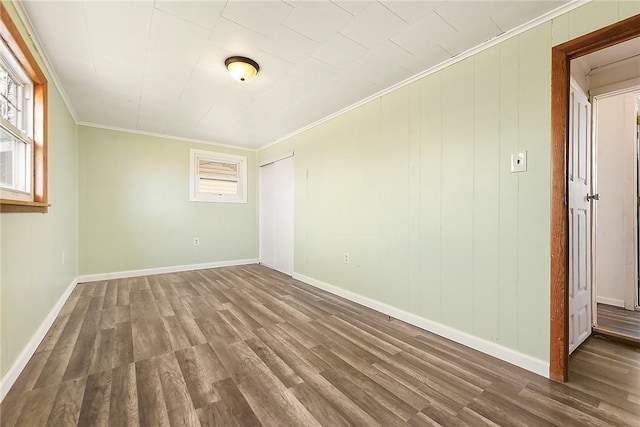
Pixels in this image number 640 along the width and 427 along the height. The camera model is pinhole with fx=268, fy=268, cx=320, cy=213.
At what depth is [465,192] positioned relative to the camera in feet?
7.15

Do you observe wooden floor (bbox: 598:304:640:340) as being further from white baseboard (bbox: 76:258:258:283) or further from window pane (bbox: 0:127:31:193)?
white baseboard (bbox: 76:258:258:283)

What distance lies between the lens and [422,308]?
247cm

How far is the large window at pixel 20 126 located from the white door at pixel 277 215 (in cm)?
294

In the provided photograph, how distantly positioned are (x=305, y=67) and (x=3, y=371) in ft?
9.60

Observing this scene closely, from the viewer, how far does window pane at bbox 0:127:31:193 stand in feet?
5.65

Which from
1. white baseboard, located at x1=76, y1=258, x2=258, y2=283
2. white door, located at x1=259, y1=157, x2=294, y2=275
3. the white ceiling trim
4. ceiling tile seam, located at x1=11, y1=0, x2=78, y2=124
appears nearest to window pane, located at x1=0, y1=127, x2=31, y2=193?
ceiling tile seam, located at x1=11, y1=0, x2=78, y2=124

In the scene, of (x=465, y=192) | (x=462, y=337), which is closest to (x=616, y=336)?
(x=462, y=337)

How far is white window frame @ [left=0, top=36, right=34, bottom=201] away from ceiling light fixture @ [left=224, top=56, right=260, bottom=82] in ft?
4.54

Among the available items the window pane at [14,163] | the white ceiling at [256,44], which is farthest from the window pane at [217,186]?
the window pane at [14,163]

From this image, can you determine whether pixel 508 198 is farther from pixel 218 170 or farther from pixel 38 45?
pixel 218 170

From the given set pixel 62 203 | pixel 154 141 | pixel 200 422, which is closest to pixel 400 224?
pixel 200 422

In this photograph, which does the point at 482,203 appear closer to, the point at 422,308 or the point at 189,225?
the point at 422,308

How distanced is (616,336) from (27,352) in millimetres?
4528

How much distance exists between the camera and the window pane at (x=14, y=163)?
1723 millimetres
